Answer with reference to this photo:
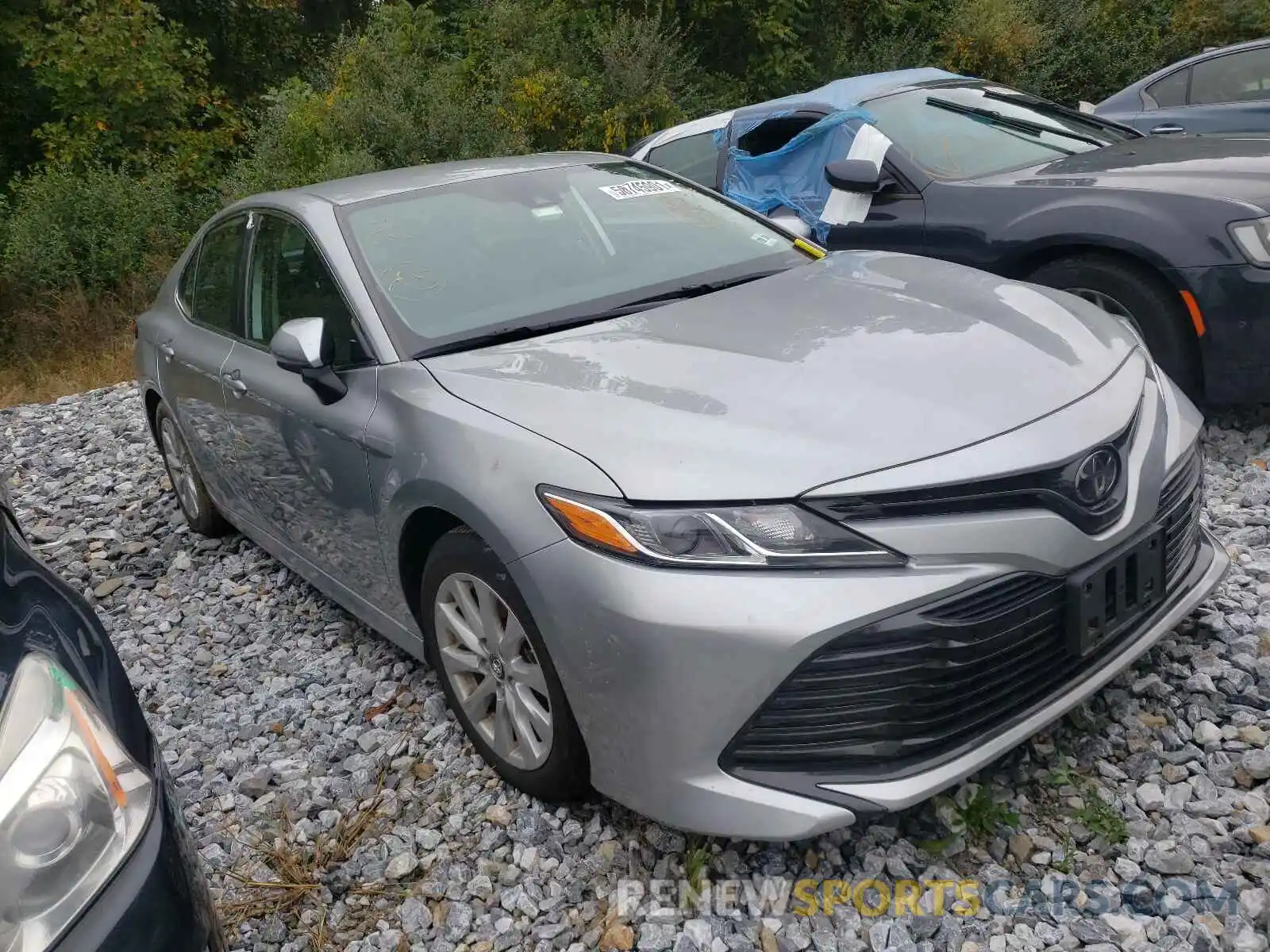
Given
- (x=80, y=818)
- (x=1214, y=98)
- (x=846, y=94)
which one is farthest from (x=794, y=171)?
(x=80, y=818)

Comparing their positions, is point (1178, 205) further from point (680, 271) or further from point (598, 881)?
point (598, 881)

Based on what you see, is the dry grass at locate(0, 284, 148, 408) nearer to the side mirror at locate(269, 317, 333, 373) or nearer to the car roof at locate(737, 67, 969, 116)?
the car roof at locate(737, 67, 969, 116)

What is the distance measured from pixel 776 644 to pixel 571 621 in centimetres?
44

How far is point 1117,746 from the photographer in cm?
254

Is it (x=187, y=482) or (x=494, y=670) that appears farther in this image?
(x=187, y=482)

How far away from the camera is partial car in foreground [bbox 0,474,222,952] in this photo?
4.33 feet

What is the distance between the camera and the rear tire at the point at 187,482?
460 centimetres

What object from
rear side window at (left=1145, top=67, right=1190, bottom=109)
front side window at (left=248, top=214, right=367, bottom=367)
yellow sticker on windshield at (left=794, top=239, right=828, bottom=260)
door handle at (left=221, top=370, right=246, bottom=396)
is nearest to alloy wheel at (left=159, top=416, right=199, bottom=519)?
door handle at (left=221, top=370, right=246, bottom=396)

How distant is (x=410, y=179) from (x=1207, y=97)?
6687 millimetres

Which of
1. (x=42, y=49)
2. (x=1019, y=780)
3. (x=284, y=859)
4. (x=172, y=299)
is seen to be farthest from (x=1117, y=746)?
(x=42, y=49)

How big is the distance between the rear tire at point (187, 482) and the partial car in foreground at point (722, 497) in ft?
4.79

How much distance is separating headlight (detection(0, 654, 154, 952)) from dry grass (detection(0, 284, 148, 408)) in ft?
26.7

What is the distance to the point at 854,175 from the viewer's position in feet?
14.5

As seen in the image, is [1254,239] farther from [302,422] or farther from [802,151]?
[302,422]
